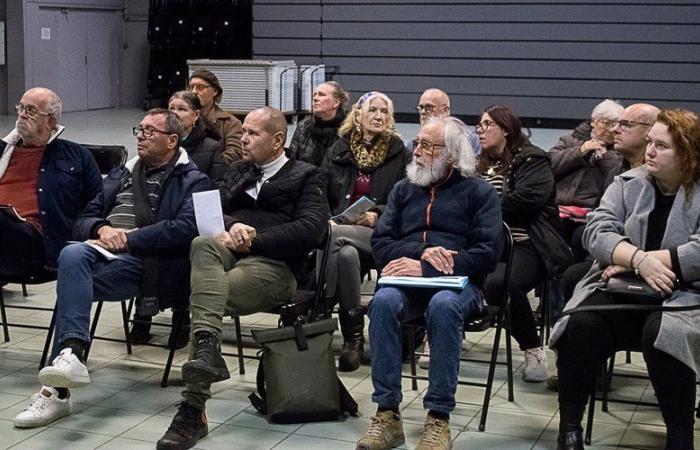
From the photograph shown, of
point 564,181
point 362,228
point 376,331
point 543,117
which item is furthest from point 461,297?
point 543,117

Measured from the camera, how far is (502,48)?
624 inches

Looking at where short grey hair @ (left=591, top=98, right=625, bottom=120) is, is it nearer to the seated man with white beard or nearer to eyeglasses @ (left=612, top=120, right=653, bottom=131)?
eyeglasses @ (left=612, top=120, right=653, bottom=131)

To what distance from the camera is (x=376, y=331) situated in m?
3.90

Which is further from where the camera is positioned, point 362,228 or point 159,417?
point 362,228

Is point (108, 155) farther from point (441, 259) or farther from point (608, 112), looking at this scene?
point (608, 112)

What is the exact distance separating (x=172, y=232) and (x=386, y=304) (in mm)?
1118

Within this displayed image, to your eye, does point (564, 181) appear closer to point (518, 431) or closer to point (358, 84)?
point (518, 431)

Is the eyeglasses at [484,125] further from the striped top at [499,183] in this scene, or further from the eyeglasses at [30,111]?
the eyeglasses at [30,111]

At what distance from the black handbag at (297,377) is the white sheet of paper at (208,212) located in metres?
0.57

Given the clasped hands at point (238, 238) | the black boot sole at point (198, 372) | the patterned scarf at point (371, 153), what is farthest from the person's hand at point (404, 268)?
the patterned scarf at point (371, 153)

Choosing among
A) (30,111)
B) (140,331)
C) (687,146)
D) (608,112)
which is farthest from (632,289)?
(30,111)

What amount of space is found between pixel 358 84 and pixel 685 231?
13.1m

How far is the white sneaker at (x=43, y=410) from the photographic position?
402 centimetres

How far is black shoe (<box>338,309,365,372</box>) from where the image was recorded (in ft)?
15.9
